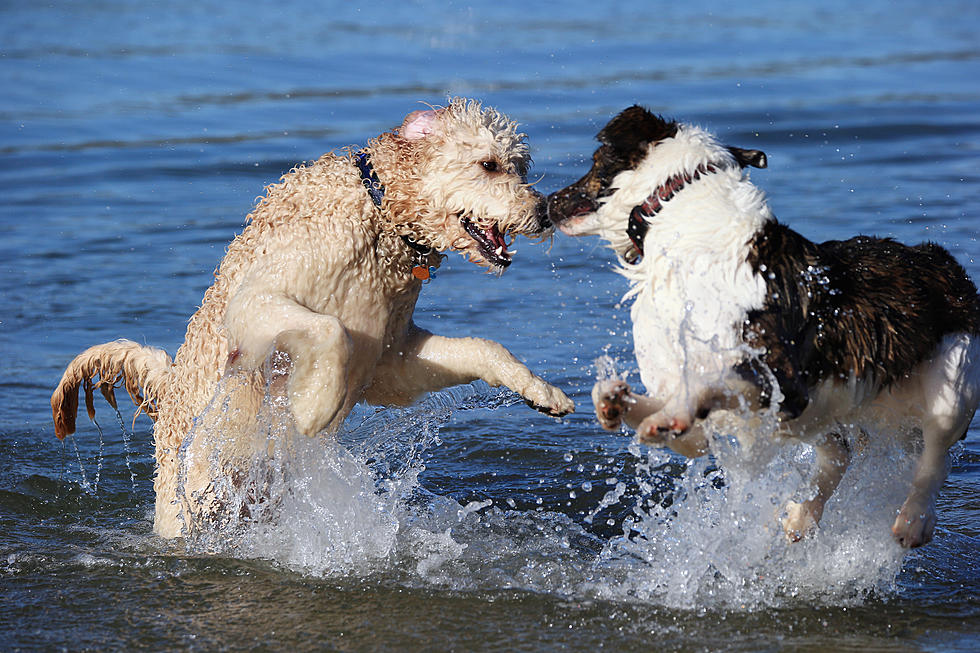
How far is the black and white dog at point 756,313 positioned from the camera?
4523mm

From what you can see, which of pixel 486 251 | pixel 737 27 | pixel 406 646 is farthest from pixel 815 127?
pixel 406 646

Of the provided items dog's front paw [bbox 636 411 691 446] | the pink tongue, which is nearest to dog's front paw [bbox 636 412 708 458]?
dog's front paw [bbox 636 411 691 446]

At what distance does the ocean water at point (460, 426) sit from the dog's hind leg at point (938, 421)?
0.20 meters

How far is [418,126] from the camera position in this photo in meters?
5.60

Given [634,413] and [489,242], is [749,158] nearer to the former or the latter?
[634,413]

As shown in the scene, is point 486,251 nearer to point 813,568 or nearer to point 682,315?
point 682,315

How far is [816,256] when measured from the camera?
4.74 meters

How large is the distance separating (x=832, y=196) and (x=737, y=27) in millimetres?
11732

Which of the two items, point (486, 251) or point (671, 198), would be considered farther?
point (486, 251)

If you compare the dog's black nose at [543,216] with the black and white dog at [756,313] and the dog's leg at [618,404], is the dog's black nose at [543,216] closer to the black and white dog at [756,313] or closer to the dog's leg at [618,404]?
the black and white dog at [756,313]

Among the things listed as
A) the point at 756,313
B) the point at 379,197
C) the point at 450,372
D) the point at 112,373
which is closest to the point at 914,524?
the point at 756,313

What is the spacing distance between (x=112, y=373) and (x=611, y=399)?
2.81 meters

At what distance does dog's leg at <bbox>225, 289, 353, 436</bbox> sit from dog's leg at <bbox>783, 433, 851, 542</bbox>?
1909 mm

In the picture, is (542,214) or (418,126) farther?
(418,126)
